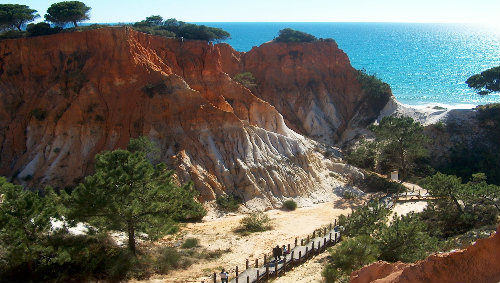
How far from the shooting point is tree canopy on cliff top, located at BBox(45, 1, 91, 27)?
154ft

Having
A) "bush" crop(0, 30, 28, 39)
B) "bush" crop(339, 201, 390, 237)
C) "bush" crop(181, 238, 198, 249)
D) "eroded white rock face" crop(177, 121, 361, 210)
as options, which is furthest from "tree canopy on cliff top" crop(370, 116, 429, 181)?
"bush" crop(0, 30, 28, 39)

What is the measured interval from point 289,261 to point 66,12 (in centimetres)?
3734

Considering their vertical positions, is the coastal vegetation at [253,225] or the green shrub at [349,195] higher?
the coastal vegetation at [253,225]

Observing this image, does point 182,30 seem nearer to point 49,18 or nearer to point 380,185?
point 49,18

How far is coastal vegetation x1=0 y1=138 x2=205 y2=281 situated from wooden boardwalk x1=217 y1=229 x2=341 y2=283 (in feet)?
13.4

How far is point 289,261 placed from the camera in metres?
22.9

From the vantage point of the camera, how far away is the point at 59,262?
19.0 m

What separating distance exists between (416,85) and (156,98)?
83.8m

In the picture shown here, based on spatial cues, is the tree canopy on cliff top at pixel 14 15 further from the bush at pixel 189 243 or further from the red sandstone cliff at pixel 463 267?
the red sandstone cliff at pixel 463 267

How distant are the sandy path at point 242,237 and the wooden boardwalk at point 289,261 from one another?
3.25 feet

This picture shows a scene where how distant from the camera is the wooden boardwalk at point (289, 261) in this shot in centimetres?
2108

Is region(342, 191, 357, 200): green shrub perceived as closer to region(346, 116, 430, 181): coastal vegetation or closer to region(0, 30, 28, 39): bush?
region(346, 116, 430, 181): coastal vegetation

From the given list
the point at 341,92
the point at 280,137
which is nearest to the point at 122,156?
the point at 280,137

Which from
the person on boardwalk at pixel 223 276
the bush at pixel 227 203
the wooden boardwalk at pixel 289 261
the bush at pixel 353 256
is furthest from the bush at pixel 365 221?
the bush at pixel 227 203
